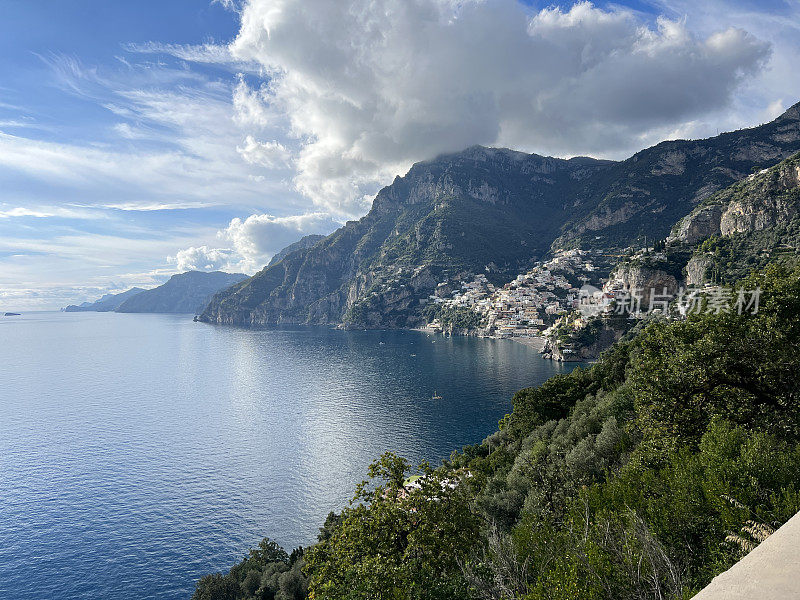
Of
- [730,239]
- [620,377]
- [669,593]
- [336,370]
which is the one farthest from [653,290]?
[669,593]

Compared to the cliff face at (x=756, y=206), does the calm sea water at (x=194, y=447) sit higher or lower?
lower

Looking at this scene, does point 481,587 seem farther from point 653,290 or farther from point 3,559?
point 653,290

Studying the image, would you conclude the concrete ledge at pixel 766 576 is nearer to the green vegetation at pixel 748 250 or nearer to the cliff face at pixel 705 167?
the green vegetation at pixel 748 250

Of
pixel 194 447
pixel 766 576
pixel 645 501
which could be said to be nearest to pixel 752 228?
pixel 645 501

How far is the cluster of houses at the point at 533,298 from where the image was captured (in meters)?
150

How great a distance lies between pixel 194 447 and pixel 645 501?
2462 inches

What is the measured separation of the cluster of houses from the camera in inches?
5906

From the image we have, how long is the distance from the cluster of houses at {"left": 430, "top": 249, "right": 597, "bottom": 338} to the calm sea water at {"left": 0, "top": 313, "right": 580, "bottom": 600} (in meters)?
31.5

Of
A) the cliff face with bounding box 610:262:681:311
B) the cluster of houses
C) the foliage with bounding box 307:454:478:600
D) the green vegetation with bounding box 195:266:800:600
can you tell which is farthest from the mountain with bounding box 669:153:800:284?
the foliage with bounding box 307:454:478:600

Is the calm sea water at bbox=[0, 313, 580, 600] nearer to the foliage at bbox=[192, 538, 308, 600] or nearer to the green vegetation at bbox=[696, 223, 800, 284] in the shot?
the foliage at bbox=[192, 538, 308, 600]

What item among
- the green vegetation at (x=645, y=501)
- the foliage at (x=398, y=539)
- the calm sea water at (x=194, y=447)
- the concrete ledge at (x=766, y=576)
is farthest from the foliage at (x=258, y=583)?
the concrete ledge at (x=766, y=576)

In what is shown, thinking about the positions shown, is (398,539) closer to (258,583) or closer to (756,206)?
(258,583)

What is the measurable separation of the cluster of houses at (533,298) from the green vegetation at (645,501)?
126 meters

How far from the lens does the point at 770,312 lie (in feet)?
46.9
